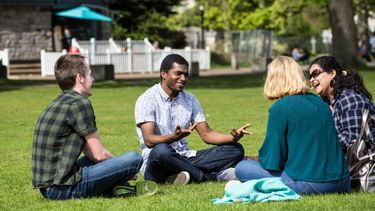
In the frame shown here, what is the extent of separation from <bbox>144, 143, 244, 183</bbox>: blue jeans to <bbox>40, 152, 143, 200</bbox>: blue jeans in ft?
3.50

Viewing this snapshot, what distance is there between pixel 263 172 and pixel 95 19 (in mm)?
→ 37851

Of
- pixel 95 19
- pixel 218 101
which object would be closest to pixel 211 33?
pixel 95 19

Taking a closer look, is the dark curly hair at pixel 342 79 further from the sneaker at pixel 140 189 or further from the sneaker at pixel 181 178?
the sneaker at pixel 140 189

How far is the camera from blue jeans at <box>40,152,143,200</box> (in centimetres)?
823

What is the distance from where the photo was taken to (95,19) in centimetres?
4556

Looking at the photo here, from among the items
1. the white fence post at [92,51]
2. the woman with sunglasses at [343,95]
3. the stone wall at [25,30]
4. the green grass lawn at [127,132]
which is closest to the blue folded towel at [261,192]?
the green grass lawn at [127,132]

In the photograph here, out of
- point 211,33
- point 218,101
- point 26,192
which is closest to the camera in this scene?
point 26,192

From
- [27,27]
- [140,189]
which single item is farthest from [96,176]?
[27,27]

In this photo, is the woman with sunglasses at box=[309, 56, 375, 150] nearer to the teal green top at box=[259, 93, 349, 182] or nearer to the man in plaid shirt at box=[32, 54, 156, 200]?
the teal green top at box=[259, 93, 349, 182]

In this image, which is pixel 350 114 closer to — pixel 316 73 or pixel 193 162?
pixel 316 73

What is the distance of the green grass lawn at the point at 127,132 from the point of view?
7918mm

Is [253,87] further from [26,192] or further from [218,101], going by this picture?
[26,192]

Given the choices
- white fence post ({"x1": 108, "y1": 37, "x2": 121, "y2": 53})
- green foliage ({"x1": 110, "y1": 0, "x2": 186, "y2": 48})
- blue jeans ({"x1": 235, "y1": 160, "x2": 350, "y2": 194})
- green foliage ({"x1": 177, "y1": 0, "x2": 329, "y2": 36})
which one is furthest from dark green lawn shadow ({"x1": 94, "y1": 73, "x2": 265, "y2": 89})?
green foliage ({"x1": 177, "y1": 0, "x2": 329, "y2": 36})

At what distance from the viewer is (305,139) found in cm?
810
